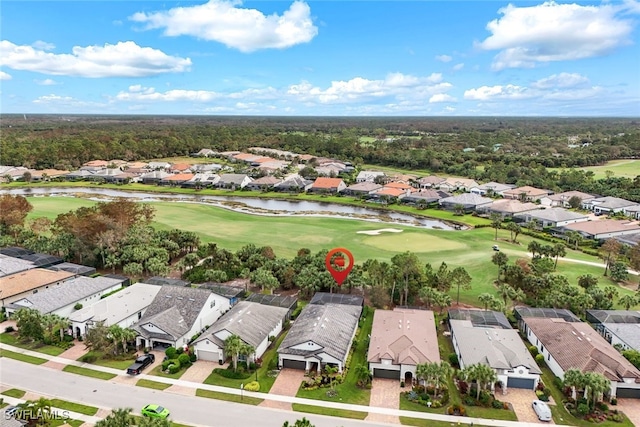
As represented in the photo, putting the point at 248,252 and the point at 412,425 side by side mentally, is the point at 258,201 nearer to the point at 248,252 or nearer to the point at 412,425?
Result: the point at 248,252

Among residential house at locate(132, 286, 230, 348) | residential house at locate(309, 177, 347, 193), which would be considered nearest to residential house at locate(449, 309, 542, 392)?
residential house at locate(132, 286, 230, 348)

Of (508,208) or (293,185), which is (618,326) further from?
(293,185)

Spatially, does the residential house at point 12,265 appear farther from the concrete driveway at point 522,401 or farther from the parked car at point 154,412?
the concrete driveway at point 522,401

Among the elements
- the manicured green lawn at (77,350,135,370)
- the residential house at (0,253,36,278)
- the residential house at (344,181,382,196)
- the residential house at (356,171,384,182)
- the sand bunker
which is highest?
the residential house at (356,171,384,182)

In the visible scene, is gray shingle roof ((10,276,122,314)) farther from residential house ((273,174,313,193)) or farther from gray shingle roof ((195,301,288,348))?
residential house ((273,174,313,193))

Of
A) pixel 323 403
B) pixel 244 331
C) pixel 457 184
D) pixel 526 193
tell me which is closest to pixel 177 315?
pixel 244 331

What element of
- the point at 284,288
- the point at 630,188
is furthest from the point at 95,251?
the point at 630,188
